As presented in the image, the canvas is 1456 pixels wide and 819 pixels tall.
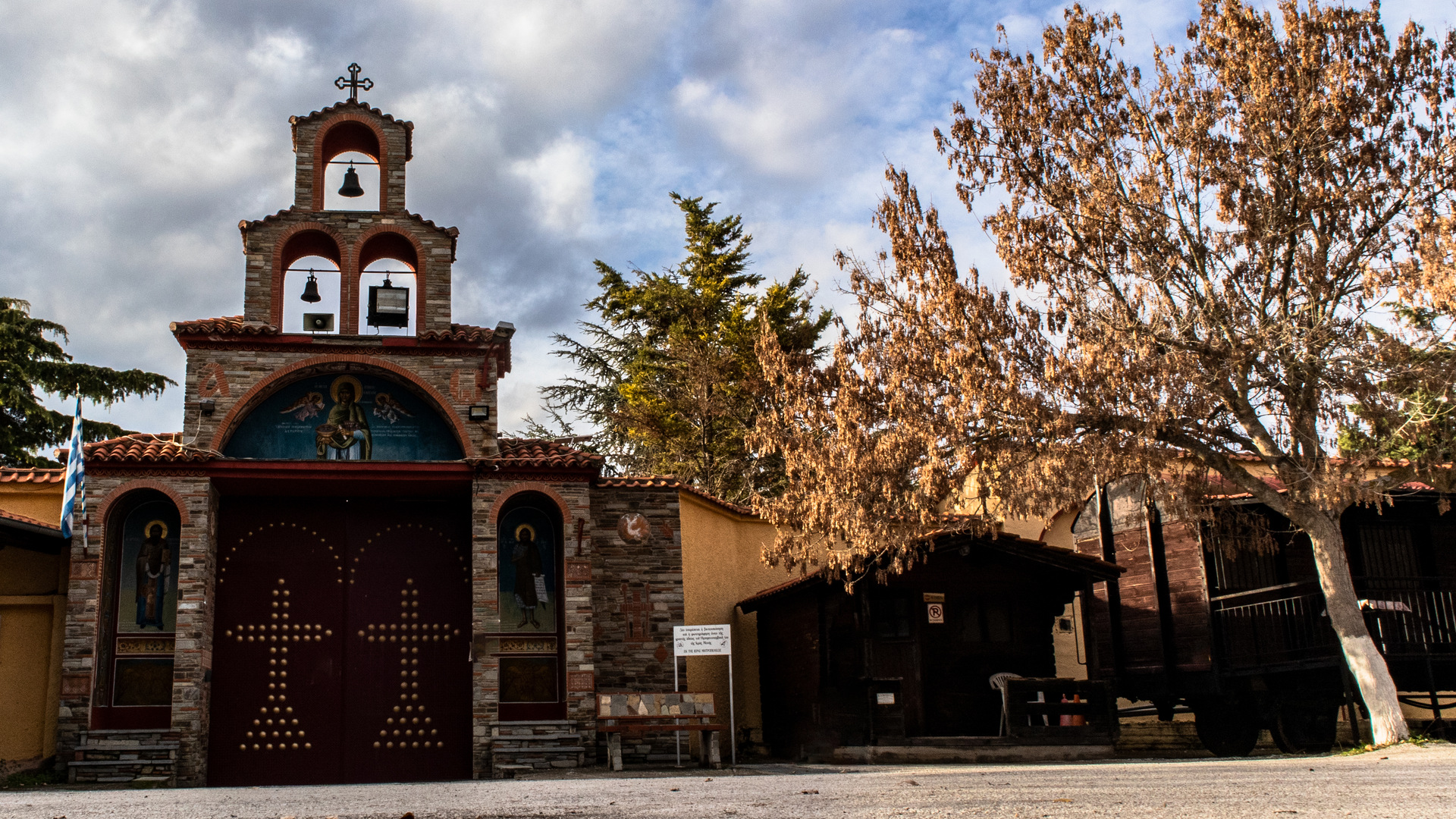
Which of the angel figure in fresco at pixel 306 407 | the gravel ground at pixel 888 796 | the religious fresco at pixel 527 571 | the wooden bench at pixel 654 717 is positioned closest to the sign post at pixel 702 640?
the wooden bench at pixel 654 717

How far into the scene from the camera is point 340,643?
1509 cm

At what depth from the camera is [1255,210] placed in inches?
543

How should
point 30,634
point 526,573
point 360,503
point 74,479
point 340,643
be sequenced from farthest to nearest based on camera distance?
point 360,503, point 526,573, point 340,643, point 30,634, point 74,479

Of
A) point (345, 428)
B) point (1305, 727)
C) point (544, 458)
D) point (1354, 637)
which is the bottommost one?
point (1305, 727)

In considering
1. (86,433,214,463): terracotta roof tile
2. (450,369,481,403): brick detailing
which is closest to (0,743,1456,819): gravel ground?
(86,433,214,463): terracotta roof tile

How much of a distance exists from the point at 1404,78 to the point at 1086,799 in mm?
10472

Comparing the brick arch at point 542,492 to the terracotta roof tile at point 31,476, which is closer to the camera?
the terracotta roof tile at point 31,476

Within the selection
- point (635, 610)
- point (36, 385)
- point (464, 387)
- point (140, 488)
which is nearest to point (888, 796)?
point (635, 610)

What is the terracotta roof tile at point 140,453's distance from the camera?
14.2 m

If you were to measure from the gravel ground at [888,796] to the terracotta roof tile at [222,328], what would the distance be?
5636mm

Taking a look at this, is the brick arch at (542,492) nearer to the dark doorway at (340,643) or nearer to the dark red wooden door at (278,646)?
the dark doorway at (340,643)

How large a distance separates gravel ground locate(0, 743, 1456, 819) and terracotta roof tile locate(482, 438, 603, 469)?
14.9 feet

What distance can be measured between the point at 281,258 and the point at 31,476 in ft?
13.4

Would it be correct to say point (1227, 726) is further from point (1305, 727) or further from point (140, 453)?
point (140, 453)
